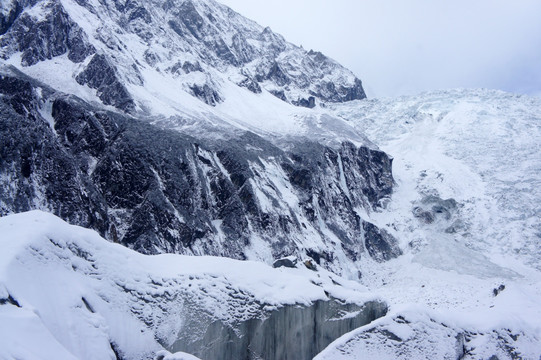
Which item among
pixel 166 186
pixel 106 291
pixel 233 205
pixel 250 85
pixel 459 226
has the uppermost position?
pixel 250 85

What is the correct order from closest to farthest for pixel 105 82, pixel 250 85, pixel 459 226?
pixel 105 82 < pixel 459 226 < pixel 250 85

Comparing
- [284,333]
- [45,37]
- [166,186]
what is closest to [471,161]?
[166,186]

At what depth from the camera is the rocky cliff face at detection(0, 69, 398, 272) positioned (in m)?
40.0

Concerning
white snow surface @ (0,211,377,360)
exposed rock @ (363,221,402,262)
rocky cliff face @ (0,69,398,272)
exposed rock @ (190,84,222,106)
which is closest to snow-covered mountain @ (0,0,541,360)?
white snow surface @ (0,211,377,360)

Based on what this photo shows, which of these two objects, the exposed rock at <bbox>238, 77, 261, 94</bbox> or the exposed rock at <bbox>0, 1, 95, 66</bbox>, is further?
the exposed rock at <bbox>238, 77, 261, 94</bbox>

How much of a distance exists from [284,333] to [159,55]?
85568mm

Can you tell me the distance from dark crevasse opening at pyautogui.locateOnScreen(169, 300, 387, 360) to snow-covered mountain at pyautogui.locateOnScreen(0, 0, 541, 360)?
0.22ft

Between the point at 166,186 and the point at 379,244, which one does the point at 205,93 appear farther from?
the point at 166,186

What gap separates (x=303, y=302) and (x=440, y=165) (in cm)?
6908

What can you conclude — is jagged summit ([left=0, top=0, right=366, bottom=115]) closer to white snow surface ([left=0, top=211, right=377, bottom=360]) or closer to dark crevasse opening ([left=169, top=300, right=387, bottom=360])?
white snow surface ([left=0, top=211, right=377, bottom=360])

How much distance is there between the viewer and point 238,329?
17.3m

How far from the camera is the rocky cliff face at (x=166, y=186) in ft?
131

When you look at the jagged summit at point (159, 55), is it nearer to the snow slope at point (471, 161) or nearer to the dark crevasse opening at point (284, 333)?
the snow slope at point (471, 161)

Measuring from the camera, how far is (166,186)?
158 ft
